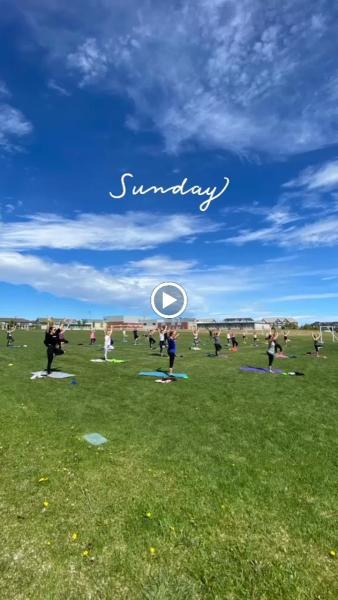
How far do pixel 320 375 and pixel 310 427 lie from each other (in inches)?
445

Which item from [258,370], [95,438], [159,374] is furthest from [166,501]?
[258,370]

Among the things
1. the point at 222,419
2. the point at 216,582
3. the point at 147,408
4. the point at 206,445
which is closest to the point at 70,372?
the point at 147,408

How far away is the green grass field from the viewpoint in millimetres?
5047

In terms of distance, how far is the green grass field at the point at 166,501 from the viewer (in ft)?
16.6

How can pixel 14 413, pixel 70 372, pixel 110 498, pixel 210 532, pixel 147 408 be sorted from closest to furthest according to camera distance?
pixel 210 532
pixel 110 498
pixel 14 413
pixel 147 408
pixel 70 372

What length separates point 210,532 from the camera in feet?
20.0

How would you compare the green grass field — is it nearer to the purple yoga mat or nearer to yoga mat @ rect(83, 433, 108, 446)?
yoga mat @ rect(83, 433, 108, 446)

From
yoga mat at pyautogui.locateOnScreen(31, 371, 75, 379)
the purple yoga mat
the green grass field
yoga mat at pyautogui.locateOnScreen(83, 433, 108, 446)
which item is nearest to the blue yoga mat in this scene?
yoga mat at pyautogui.locateOnScreen(31, 371, 75, 379)

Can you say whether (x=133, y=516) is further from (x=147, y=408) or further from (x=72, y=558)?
(x=147, y=408)

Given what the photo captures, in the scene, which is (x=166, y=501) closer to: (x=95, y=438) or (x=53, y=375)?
(x=95, y=438)

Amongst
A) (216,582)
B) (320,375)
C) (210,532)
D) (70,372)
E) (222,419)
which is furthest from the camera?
(320,375)

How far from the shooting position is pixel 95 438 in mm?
10086

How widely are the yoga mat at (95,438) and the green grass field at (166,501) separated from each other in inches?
7.4

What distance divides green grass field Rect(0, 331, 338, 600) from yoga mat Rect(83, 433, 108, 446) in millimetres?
188
